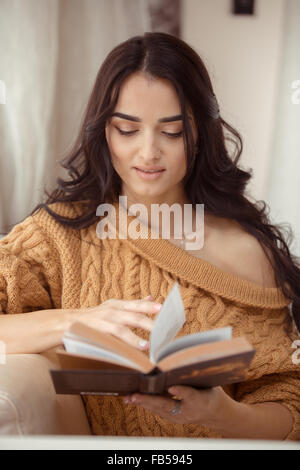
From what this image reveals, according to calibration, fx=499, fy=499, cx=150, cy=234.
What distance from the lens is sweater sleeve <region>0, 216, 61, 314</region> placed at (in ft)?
4.08

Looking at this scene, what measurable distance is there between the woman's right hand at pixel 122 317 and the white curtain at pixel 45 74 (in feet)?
1.89

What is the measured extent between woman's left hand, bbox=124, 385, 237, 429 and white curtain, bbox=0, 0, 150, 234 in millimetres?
787

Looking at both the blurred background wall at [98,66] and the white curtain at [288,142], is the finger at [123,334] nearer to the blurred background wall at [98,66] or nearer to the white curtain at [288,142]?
the blurred background wall at [98,66]

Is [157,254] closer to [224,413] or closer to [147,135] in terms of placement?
[147,135]

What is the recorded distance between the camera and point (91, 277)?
4.25ft

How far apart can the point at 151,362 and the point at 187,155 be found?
588mm

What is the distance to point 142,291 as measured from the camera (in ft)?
4.25

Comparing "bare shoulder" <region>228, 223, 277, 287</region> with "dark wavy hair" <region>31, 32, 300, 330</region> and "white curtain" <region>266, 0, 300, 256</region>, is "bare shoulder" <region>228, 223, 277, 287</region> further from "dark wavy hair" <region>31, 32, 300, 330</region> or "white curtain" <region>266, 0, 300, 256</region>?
"white curtain" <region>266, 0, 300, 256</region>

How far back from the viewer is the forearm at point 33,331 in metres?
1.16

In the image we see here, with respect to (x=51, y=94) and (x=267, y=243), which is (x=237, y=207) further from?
(x=51, y=94)

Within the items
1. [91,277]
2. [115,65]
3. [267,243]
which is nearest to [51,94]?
[115,65]

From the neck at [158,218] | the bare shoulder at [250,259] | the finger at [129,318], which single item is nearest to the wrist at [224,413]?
the finger at [129,318]

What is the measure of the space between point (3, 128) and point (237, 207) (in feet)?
2.39
